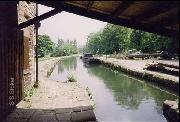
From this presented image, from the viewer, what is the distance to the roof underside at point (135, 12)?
552 cm

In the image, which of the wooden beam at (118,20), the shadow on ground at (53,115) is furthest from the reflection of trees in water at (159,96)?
the wooden beam at (118,20)

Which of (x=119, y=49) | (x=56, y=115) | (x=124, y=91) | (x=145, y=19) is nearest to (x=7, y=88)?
(x=56, y=115)

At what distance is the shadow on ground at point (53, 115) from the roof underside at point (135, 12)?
9.44 feet

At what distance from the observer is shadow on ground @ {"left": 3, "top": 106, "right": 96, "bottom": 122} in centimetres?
852

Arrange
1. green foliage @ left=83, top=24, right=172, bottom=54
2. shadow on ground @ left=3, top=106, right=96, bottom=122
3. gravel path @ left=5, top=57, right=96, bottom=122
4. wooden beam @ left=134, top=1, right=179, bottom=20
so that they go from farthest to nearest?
green foliage @ left=83, top=24, right=172, bottom=54, gravel path @ left=5, top=57, right=96, bottom=122, shadow on ground @ left=3, top=106, right=96, bottom=122, wooden beam @ left=134, top=1, right=179, bottom=20

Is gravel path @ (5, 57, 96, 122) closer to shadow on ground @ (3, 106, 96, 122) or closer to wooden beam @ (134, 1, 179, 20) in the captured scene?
shadow on ground @ (3, 106, 96, 122)

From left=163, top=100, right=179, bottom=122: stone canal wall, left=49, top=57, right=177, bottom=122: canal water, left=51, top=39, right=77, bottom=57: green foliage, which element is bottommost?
left=49, top=57, right=177, bottom=122: canal water

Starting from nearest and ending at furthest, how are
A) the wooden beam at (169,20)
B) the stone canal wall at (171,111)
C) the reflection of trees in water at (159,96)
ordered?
the wooden beam at (169,20)
the stone canal wall at (171,111)
the reflection of trees in water at (159,96)

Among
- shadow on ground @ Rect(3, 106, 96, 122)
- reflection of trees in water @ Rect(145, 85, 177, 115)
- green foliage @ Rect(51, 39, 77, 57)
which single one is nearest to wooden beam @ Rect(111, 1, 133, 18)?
shadow on ground @ Rect(3, 106, 96, 122)

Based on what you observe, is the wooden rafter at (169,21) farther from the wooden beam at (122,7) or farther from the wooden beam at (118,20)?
the wooden beam at (122,7)

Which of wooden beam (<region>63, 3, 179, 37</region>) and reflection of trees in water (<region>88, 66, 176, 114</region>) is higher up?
wooden beam (<region>63, 3, 179, 37</region>)

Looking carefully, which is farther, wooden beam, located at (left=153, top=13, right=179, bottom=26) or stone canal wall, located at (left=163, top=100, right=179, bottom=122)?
stone canal wall, located at (left=163, top=100, right=179, bottom=122)

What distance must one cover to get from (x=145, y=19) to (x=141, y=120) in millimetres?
5108

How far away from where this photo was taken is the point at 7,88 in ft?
30.0
